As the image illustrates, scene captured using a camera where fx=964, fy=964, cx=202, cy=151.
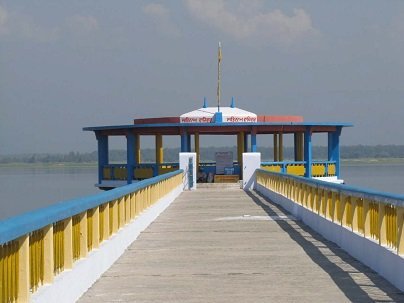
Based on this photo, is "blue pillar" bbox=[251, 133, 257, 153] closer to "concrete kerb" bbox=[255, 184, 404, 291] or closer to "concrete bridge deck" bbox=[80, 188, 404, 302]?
"concrete kerb" bbox=[255, 184, 404, 291]

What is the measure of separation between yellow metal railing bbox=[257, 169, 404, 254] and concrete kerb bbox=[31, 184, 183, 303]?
3736 millimetres

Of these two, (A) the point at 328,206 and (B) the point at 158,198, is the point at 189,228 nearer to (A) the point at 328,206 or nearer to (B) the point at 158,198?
(A) the point at 328,206

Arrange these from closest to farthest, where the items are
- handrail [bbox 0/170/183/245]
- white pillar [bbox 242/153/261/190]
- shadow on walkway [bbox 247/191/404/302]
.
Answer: handrail [bbox 0/170/183/245] → shadow on walkway [bbox 247/191/404/302] → white pillar [bbox 242/153/261/190]

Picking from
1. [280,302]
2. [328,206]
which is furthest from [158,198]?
[280,302]

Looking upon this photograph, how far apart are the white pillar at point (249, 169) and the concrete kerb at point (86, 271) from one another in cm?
2802

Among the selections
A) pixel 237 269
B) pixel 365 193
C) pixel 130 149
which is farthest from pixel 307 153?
pixel 237 269

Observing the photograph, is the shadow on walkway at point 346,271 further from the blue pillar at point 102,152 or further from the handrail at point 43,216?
the blue pillar at point 102,152

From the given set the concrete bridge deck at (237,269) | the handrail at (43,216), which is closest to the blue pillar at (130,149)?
the concrete bridge deck at (237,269)

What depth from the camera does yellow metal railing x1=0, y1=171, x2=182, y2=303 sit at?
7.86 metres

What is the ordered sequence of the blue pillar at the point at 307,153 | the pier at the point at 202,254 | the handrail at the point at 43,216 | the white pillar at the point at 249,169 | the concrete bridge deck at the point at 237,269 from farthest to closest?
the blue pillar at the point at 307,153, the white pillar at the point at 249,169, the concrete bridge deck at the point at 237,269, the pier at the point at 202,254, the handrail at the point at 43,216

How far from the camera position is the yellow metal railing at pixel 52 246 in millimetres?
7855

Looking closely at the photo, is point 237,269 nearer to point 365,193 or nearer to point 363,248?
point 363,248

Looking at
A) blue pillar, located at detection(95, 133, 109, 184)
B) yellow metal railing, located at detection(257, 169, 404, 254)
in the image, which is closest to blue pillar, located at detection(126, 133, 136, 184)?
blue pillar, located at detection(95, 133, 109, 184)

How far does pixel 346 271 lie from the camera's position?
13.1 m
